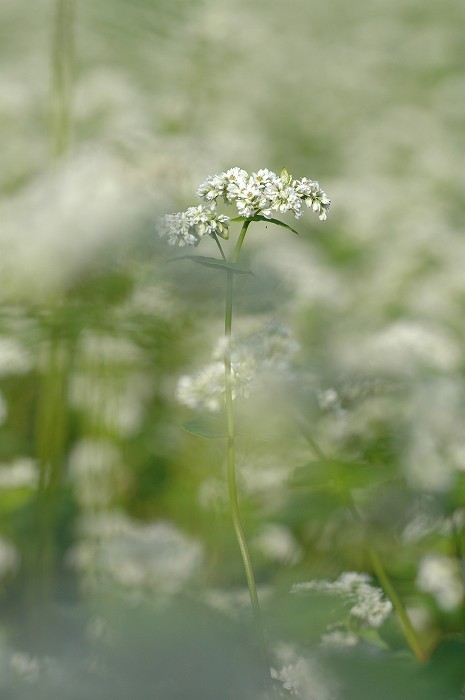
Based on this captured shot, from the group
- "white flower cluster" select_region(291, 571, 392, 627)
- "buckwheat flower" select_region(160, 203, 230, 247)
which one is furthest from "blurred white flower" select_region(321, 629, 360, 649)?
"buckwheat flower" select_region(160, 203, 230, 247)

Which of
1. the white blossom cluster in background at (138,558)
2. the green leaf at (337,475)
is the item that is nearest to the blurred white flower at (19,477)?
the white blossom cluster in background at (138,558)

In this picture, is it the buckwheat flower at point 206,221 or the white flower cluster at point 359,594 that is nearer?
the buckwheat flower at point 206,221

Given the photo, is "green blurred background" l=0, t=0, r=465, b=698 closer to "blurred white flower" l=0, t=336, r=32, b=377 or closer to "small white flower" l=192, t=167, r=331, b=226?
"blurred white flower" l=0, t=336, r=32, b=377

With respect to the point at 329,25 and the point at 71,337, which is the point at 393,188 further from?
the point at 71,337

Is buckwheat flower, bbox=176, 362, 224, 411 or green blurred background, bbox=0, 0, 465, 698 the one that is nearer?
buckwheat flower, bbox=176, 362, 224, 411

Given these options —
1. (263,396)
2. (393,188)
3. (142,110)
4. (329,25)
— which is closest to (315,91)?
(329,25)

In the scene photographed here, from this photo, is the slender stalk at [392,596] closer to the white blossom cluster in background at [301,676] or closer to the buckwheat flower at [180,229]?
the white blossom cluster in background at [301,676]
